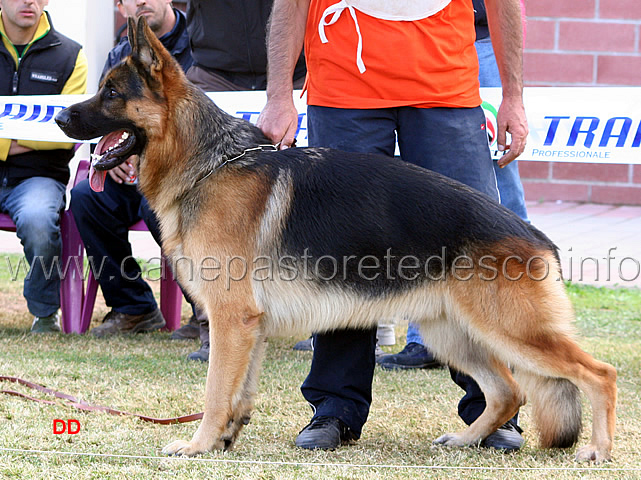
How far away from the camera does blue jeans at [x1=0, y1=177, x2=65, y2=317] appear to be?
16.1 ft

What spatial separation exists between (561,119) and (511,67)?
1840mm

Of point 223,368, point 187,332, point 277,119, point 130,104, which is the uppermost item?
point 130,104

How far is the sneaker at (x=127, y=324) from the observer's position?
5086mm

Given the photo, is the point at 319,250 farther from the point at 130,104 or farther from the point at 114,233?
the point at 114,233

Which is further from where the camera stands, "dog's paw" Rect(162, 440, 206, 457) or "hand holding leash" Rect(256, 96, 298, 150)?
"hand holding leash" Rect(256, 96, 298, 150)

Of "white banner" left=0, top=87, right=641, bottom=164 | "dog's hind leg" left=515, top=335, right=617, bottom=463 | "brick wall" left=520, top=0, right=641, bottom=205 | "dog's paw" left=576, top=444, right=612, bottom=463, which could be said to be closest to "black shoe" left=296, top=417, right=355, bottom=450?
"dog's hind leg" left=515, top=335, right=617, bottom=463

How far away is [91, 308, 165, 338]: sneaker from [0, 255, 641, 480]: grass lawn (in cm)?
10

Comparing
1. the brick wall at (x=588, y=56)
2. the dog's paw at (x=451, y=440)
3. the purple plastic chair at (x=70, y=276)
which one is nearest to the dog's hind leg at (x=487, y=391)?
the dog's paw at (x=451, y=440)

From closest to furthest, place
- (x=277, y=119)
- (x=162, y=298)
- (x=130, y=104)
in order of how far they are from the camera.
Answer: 1. (x=130, y=104)
2. (x=277, y=119)
3. (x=162, y=298)

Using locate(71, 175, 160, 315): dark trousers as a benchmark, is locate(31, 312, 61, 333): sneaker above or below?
below

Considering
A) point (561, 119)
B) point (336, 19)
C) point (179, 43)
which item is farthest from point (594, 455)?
point (179, 43)

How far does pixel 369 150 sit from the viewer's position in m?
3.18

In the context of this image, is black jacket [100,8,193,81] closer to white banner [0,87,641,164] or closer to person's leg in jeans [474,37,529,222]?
white banner [0,87,641,164]

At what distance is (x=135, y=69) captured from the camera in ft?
9.75
